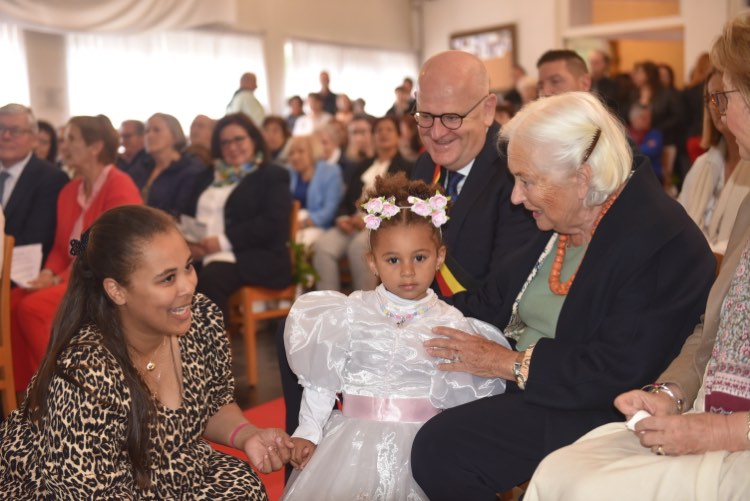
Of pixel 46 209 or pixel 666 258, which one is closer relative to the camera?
pixel 666 258

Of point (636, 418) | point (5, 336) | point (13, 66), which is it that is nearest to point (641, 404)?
point (636, 418)

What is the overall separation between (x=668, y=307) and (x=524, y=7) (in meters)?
13.1

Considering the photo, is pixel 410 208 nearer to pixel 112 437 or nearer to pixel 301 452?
pixel 301 452

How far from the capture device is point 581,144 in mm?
2348

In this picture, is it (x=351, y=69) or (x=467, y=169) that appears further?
(x=351, y=69)

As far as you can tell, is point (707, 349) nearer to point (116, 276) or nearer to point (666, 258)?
point (666, 258)

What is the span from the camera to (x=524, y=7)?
47.6ft

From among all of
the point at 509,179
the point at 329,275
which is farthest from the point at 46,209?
the point at 509,179

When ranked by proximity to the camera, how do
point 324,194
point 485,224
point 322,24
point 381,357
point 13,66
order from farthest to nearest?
point 322,24
point 13,66
point 324,194
point 485,224
point 381,357

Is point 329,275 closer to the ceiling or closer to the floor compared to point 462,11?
closer to the floor

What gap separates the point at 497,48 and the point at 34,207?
11168mm

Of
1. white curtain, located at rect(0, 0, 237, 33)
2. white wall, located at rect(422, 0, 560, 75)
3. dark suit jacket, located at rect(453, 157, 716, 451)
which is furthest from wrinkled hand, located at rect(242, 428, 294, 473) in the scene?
white wall, located at rect(422, 0, 560, 75)

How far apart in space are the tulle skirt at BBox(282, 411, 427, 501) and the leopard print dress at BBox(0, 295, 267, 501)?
0.58 feet

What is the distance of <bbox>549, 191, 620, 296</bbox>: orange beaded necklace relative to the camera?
2385 millimetres
